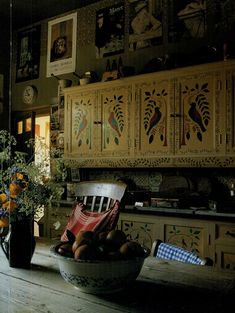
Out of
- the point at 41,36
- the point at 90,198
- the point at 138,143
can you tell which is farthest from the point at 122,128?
the point at 41,36

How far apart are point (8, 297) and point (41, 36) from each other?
4107 mm

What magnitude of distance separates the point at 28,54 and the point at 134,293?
4.20m

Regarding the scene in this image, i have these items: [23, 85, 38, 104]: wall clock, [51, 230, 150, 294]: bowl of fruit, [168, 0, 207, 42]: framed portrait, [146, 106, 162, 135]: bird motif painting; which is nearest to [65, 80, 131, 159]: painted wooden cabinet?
[146, 106, 162, 135]: bird motif painting

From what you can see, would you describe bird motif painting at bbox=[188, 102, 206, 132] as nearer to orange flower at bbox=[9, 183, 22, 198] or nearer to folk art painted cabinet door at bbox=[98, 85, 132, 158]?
folk art painted cabinet door at bbox=[98, 85, 132, 158]

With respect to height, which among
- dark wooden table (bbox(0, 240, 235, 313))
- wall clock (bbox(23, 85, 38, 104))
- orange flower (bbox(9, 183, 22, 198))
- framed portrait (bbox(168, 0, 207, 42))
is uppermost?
framed portrait (bbox(168, 0, 207, 42))

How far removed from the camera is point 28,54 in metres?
4.73

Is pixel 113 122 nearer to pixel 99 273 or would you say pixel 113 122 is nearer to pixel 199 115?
pixel 199 115

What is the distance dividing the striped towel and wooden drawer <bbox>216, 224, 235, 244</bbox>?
1.15 m

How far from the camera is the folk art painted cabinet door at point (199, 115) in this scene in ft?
9.70

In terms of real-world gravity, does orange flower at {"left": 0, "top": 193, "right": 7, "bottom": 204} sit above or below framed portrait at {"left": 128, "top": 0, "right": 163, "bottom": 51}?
below

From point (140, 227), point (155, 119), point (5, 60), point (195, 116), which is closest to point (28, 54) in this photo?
point (5, 60)

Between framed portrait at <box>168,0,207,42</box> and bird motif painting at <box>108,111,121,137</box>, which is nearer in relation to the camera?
framed portrait at <box>168,0,207,42</box>

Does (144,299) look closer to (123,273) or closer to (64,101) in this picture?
(123,273)

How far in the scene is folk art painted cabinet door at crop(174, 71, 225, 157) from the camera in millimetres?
2955
